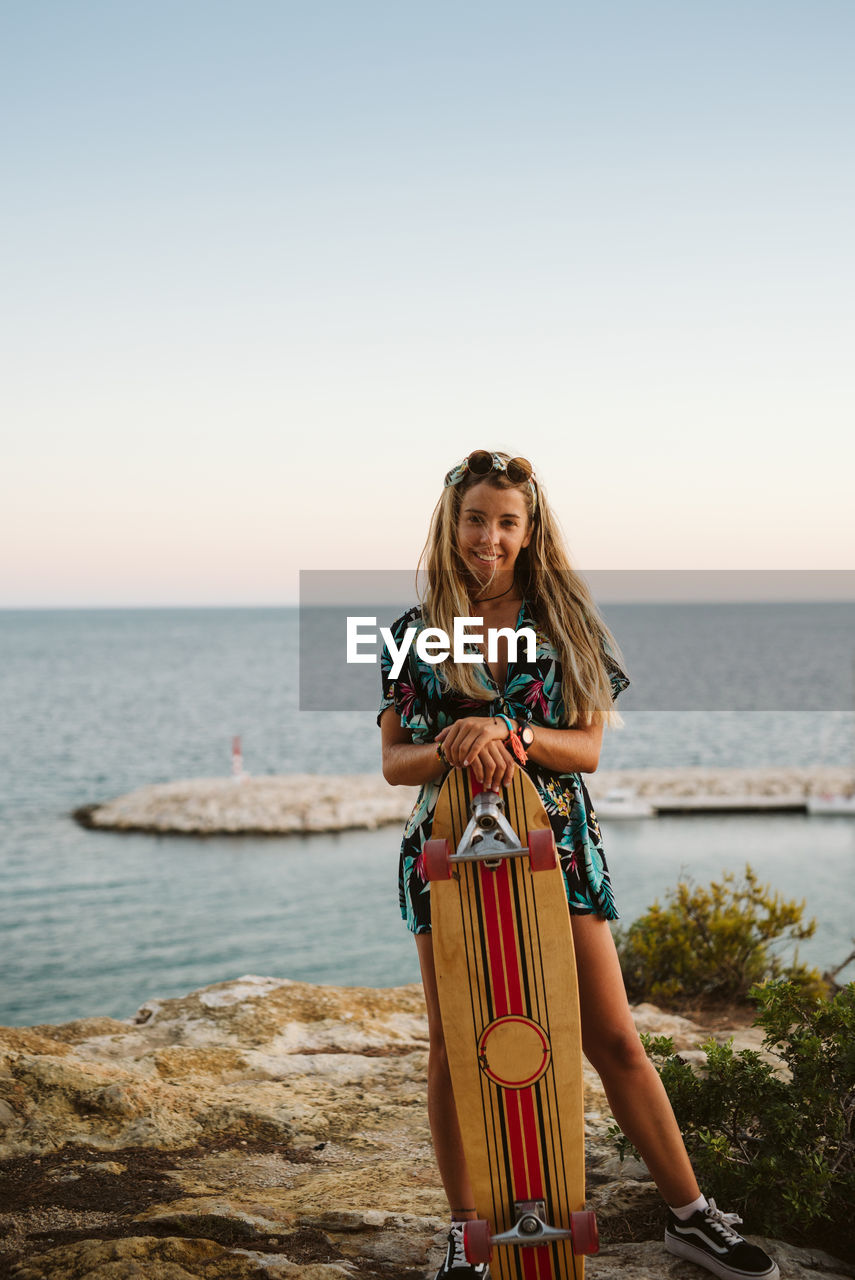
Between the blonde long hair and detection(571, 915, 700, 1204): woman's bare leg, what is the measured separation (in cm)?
56

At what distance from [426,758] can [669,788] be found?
28769 millimetres

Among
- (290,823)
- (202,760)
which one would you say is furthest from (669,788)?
(202,760)

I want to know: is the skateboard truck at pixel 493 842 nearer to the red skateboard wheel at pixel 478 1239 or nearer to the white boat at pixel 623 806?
the red skateboard wheel at pixel 478 1239

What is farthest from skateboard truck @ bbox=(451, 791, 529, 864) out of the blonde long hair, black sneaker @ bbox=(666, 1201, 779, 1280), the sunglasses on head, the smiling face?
black sneaker @ bbox=(666, 1201, 779, 1280)

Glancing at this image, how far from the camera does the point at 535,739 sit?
243 centimetres

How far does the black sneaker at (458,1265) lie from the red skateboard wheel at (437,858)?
90 cm

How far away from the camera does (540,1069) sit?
241 cm

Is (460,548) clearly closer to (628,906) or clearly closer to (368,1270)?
(368,1270)

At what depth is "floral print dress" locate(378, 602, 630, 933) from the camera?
252 centimetres

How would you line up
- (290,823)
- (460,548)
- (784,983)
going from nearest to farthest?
1. (460,548)
2. (784,983)
3. (290,823)

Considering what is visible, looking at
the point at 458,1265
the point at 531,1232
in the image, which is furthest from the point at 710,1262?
the point at 458,1265

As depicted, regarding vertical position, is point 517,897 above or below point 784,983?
above

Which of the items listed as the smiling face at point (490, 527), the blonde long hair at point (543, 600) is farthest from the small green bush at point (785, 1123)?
the smiling face at point (490, 527)

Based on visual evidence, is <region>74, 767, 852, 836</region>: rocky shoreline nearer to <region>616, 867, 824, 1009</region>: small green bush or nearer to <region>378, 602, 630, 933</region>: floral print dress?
<region>616, 867, 824, 1009</region>: small green bush
